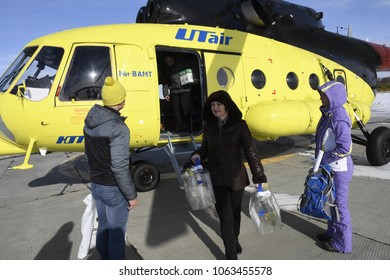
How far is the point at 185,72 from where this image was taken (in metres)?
5.54

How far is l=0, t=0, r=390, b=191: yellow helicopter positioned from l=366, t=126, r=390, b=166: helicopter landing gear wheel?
2 centimetres

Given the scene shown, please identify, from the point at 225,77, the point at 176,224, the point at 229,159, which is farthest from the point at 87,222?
the point at 225,77

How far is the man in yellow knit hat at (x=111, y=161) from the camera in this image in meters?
2.28

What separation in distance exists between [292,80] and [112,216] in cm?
504

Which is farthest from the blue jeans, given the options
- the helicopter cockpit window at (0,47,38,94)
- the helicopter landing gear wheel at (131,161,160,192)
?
the helicopter cockpit window at (0,47,38,94)

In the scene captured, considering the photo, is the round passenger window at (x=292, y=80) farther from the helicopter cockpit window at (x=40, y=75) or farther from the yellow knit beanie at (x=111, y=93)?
the yellow knit beanie at (x=111, y=93)

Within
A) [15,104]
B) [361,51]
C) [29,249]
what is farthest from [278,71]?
[29,249]

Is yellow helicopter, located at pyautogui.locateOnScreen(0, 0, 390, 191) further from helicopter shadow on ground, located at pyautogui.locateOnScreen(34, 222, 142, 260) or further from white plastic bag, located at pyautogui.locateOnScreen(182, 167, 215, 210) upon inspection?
white plastic bag, located at pyautogui.locateOnScreen(182, 167, 215, 210)

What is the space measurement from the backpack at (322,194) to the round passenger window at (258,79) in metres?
3.21

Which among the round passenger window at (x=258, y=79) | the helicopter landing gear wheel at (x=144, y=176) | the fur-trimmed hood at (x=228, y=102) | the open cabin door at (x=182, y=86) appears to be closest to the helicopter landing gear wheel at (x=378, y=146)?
the round passenger window at (x=258, y=79)

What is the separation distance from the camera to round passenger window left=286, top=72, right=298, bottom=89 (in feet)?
20.7

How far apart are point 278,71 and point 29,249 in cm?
507
